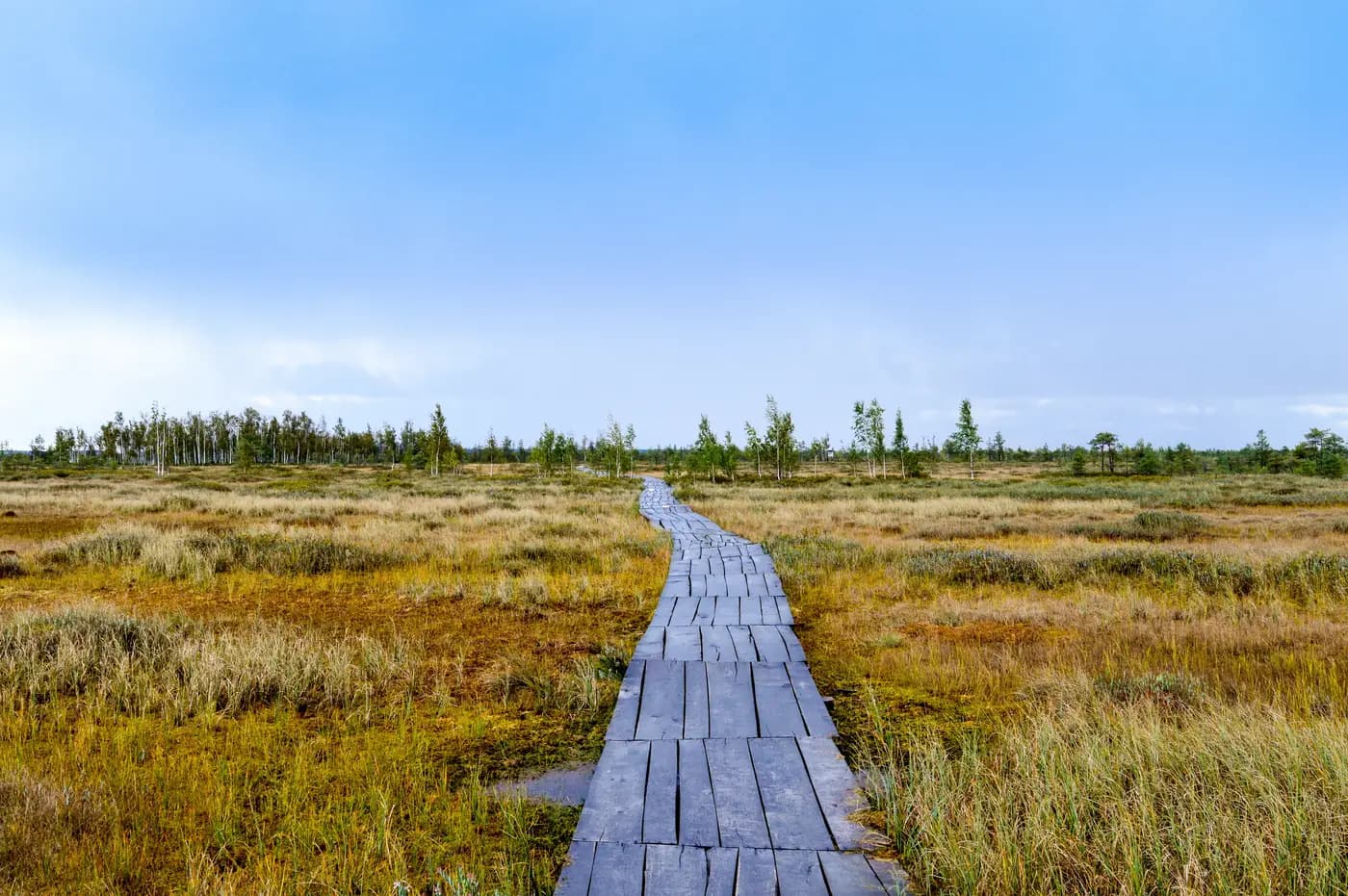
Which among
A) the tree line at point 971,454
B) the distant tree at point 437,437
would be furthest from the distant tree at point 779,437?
the distant tree at point 437,437

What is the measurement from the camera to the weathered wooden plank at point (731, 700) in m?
4.73

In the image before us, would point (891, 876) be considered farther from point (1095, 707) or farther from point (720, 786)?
point (1095, 707)

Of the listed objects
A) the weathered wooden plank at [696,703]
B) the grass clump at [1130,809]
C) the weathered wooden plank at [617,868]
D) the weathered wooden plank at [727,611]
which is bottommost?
the weathered wooden plank at [727,611]

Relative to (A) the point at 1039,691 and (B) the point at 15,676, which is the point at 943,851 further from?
(B) the point at 15,676

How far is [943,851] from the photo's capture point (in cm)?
296

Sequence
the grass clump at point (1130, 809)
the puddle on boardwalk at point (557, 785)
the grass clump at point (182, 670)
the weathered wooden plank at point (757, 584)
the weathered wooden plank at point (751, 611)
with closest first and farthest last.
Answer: the grass clump at point (1130, 809) < the puddle on boardwalk at point (557, 785) < the grass clump at point (182, 670) < the weathered wooden plank at point (751, 611) < the weathered wooden plank at point (757, 584)

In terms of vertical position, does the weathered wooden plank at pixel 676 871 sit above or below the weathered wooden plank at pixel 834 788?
above

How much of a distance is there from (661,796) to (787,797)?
0.74 m

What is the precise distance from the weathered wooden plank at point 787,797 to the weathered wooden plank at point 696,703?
460 mm

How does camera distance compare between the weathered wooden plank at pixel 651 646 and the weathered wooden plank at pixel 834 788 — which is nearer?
the weathered wooden plank at pixel 834 788

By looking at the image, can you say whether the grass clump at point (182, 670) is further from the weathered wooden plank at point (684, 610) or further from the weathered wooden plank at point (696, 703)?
the weathered wooden plank at point (684, 610)

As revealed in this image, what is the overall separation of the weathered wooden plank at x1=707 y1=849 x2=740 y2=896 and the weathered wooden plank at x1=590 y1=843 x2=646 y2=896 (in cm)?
33

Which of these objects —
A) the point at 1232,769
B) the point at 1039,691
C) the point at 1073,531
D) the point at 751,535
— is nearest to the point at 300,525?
the point at 751,535

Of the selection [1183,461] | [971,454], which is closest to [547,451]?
[971,454]
